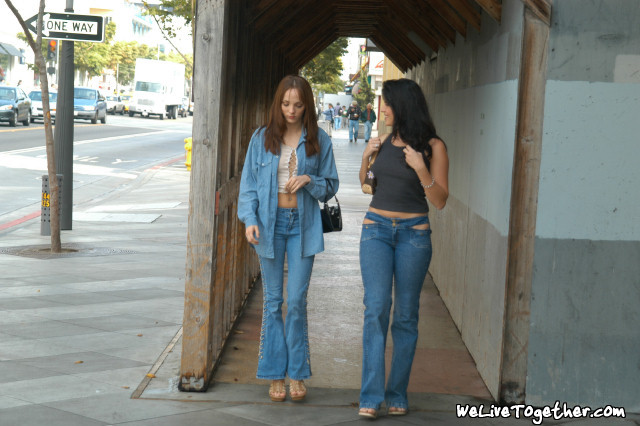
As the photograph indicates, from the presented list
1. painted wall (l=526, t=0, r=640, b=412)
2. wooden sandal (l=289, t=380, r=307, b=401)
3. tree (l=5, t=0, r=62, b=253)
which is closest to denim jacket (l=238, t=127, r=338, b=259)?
wooden sandal (l=289, t=380, r=307, b=401)

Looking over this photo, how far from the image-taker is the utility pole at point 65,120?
1236 centimetres

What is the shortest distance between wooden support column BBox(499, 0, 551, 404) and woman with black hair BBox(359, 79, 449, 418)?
510 millimetres

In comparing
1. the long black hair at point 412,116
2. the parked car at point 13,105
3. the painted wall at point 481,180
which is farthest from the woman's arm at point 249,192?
the parked car at point 13,105

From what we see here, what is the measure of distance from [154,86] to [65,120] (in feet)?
158

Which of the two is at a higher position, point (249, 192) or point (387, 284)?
point (249, 192)

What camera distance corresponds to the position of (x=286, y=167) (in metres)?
5.40

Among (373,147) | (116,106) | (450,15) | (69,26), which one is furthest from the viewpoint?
(116,106)

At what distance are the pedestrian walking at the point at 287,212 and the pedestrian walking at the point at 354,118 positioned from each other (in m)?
35.8

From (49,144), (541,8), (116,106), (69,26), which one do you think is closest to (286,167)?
(541,8)

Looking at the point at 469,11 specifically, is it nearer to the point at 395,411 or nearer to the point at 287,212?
the point at 287,212

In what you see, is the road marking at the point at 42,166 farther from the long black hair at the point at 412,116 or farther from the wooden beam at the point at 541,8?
the wooden beam at the point at 541,8

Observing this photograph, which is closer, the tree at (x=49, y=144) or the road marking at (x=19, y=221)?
the tree at (x=49, y=144)

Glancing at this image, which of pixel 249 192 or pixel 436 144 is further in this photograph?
pixel 249 192

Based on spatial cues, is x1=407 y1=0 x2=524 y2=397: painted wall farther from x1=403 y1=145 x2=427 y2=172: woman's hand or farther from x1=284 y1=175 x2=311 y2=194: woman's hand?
x1=284 y1=175 x2=311 y2=194: woman's hand
